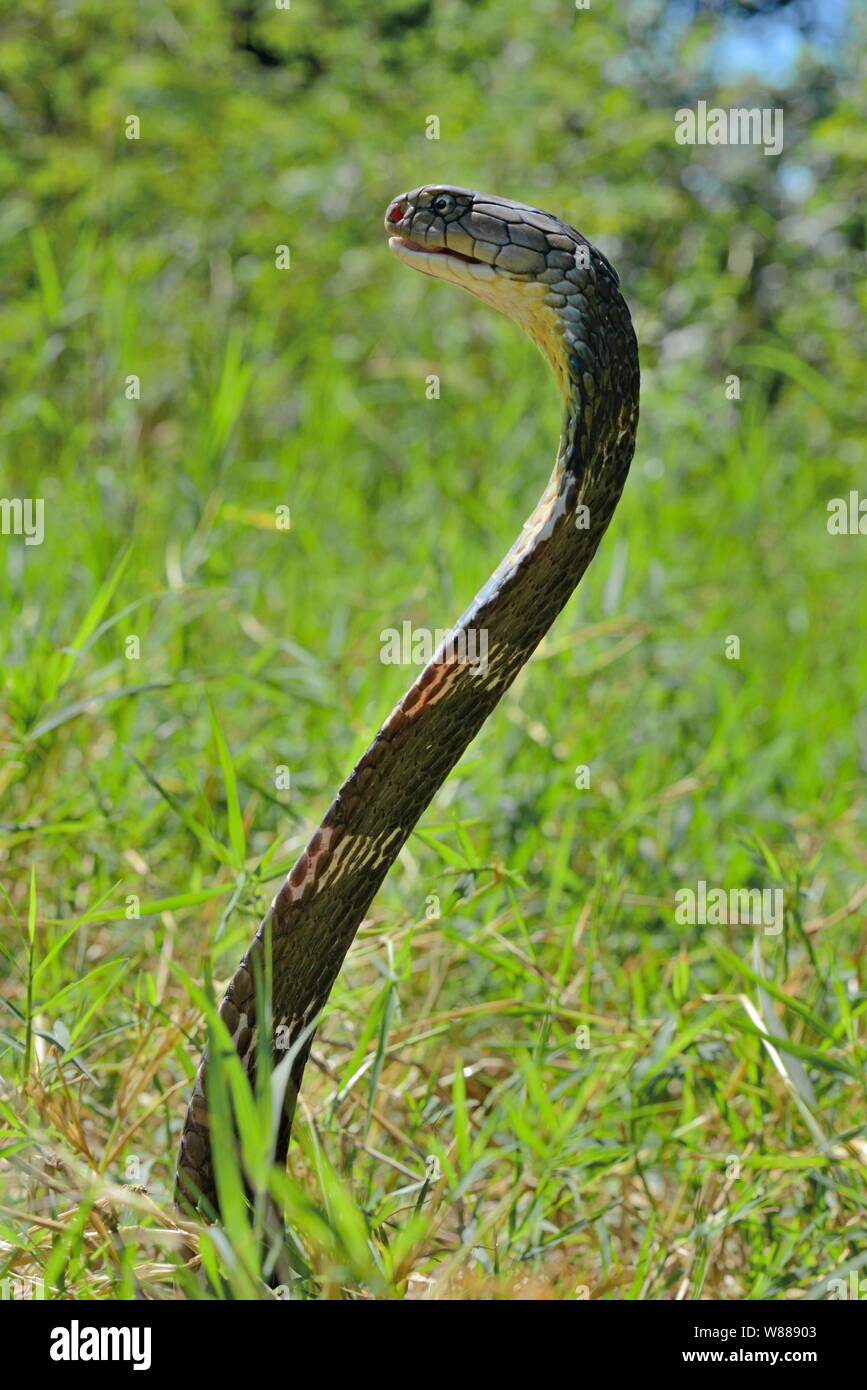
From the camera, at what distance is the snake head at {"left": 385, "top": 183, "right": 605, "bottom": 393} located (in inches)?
53.2

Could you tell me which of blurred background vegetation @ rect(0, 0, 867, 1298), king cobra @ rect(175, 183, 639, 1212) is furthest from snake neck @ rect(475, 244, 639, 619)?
blurred background vegetation @ rect(0, 0, 867, 1298)

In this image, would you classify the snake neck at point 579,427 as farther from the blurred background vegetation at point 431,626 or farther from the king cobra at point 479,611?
the blurred background vegetation at point 431,626

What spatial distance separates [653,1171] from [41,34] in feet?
15.8

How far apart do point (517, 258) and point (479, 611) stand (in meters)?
0.35

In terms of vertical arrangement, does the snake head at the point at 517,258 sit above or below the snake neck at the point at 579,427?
above

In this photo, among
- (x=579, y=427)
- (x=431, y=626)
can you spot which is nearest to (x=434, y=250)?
(x=579, y=427)

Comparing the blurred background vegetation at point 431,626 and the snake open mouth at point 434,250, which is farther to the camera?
the blurred background vegetation at point 431,626

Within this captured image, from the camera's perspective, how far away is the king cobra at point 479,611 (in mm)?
1351

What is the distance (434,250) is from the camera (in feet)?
4.62

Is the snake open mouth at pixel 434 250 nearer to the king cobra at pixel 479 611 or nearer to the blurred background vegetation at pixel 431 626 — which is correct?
the king cobra at pixel 479 611

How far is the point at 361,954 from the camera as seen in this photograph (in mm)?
1984

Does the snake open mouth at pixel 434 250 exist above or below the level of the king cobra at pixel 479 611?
above

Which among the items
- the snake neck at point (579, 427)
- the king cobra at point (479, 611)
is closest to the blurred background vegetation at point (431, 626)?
the king cobra at point (479, 611)
